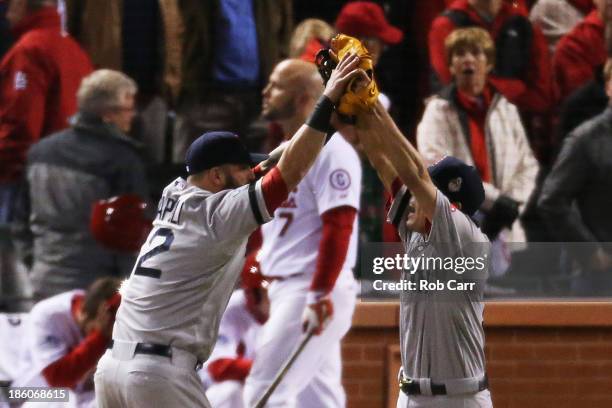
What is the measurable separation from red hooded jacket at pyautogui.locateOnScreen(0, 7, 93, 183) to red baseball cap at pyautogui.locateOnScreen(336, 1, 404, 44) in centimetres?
116

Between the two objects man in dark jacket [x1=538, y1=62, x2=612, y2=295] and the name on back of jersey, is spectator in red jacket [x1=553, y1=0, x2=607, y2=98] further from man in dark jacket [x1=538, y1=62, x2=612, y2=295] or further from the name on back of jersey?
the name on back of jersey

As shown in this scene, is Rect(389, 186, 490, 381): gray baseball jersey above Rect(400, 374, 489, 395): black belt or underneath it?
above

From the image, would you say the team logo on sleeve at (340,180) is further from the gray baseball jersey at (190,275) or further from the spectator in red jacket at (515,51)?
the gray baseball jersey at (190,275)

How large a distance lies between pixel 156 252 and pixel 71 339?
1.43 meters

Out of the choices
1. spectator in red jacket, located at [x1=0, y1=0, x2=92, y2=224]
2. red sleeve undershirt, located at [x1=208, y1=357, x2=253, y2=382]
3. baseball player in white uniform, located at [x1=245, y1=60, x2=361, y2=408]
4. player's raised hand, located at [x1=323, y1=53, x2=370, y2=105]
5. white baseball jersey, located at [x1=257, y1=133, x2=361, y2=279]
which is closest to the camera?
player's raised hand, located at [x1=323, y1=53, x2=370, y2=105]

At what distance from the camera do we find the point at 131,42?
700cm

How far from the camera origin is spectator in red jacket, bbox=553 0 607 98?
680 cm

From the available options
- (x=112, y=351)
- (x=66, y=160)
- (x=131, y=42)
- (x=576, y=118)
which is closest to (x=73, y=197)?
(x=66, y=160)

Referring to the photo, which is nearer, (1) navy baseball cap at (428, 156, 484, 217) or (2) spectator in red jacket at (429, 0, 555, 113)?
(1) navy baseball cap at (428, 156, 484, 217)

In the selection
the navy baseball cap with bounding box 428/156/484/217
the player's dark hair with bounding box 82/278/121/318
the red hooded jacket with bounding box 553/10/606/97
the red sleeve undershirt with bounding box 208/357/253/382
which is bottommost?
the red sleeve undershirt with bounding box 208/357/253/382

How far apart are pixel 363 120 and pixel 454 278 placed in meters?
0.60

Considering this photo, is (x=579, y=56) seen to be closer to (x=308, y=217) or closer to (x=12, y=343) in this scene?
(x=308, y=217)

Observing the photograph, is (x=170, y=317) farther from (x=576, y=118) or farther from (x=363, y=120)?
(x=576, y=118)

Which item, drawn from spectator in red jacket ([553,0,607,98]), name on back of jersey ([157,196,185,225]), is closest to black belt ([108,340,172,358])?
name on back of jersey ([157,196,185,225])
